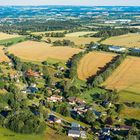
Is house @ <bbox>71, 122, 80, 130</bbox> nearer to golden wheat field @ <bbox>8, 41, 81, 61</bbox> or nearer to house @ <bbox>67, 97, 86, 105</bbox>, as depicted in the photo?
house @ <bbox>67, 97, 86, 105</bbox>

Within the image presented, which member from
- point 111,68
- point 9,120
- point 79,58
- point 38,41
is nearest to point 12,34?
point 38,41

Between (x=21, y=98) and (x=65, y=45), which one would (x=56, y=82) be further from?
(x=65, y=45)

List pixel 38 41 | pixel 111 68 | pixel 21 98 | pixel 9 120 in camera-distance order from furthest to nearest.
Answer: pixel 38 41 → pixel 111 68 → pixel 21 98 → pixel 9 120

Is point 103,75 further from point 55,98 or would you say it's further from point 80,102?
point 55,98

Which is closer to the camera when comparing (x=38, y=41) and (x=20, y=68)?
(x=20, y=68)

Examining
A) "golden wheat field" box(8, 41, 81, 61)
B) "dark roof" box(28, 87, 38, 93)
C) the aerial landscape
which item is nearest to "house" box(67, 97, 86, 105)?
the aerial landscape

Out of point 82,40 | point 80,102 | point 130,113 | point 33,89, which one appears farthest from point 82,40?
point 130,113

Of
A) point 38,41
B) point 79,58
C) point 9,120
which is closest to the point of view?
point 9,120
